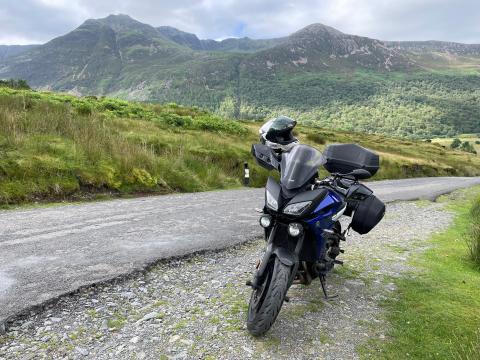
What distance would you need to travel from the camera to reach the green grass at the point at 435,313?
3.59 m

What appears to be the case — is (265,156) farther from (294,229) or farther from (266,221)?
(294,229)

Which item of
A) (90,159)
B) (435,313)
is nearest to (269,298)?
(435,313)

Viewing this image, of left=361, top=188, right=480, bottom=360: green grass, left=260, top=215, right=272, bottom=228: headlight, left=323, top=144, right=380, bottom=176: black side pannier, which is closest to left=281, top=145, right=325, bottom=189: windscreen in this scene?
left=260, top=215, right=272, bottom=228: headlight

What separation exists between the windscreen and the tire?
2.61 feet

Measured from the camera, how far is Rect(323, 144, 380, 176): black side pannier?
4949mm

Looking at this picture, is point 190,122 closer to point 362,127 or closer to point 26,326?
point 26,326

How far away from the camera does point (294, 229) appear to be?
3.67 meters

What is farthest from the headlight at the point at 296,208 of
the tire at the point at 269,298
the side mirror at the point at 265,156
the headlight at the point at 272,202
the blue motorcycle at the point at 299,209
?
the side mirror at the point at 265,156

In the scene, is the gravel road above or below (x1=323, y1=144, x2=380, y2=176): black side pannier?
below

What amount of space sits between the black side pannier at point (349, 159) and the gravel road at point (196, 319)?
1.63m

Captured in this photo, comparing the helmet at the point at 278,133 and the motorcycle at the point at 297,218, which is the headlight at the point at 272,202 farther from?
the helmet at the point at 278,133

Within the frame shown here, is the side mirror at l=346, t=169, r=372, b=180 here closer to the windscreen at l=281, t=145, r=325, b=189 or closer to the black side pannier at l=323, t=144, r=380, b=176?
the black side pannier at l=323, t=144, r=380, b=176

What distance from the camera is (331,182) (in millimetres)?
4715

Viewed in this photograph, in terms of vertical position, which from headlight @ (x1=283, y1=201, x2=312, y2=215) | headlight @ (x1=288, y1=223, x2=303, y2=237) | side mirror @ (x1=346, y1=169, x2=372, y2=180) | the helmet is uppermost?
the helmet
